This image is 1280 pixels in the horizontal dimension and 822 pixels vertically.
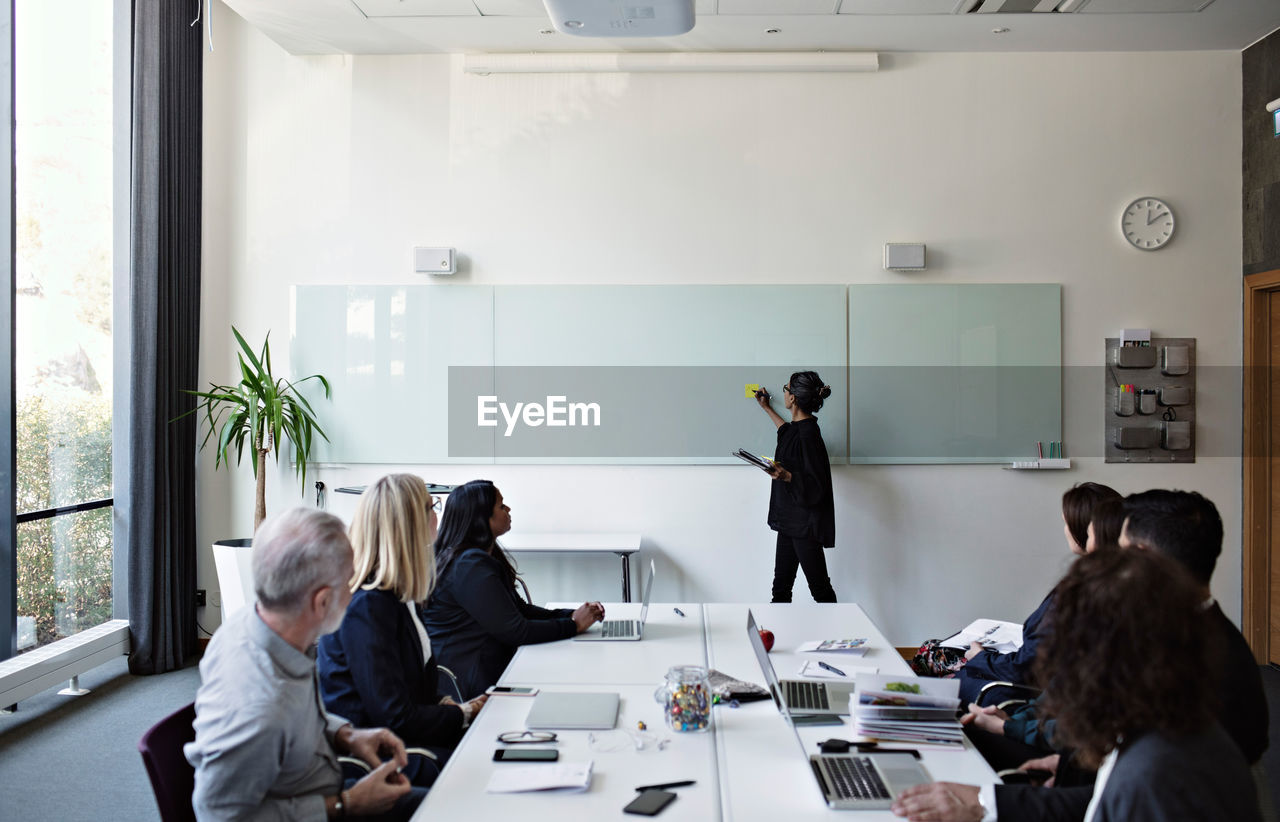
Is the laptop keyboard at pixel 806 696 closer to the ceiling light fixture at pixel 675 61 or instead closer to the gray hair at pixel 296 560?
the gray hair at pixel 296 560

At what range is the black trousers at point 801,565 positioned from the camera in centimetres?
475

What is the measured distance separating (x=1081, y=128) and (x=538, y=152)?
3212mm

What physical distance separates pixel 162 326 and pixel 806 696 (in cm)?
415

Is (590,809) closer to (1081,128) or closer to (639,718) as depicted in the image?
(639,718)

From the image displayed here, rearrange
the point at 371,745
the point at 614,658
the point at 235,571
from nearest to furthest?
the point at 371,745 → the point at 614,658 → the point at 235,571

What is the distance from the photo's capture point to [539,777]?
75.7 inches

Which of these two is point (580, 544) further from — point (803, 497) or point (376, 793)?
point (376, 793)

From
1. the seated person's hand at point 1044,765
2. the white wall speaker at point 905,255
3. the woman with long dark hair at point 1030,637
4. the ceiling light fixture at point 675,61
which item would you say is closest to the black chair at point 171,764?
the seated person's hand at point 1044,765

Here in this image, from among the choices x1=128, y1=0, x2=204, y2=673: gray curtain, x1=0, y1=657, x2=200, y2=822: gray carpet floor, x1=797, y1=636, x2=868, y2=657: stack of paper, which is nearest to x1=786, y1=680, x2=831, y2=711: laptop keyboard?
x1=797, y1=636, x2=868, y2=657: stack of paper

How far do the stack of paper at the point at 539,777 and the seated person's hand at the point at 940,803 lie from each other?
67 cm

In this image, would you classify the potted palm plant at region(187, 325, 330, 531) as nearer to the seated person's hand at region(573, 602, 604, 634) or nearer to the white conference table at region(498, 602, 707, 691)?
the seated person's hand at region(573, 602, 604, 634)

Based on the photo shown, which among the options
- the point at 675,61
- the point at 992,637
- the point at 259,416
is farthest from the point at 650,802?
the point at 675,61

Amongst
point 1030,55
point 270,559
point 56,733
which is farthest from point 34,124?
point 1030,55

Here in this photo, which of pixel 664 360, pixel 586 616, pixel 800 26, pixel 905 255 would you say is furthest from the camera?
pixel 664 360
